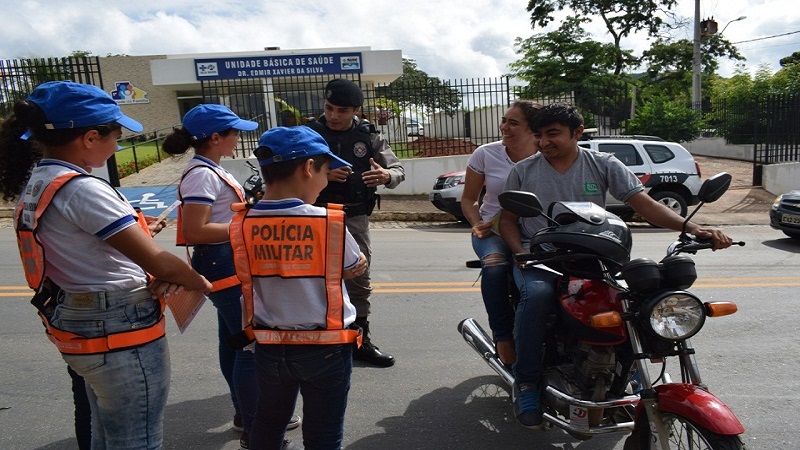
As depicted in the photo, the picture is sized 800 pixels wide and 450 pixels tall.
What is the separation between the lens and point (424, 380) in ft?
13.6

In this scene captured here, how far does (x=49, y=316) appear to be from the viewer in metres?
2.19

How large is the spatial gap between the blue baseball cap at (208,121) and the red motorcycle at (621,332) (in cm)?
147

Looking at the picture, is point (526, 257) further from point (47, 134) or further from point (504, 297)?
point (47, 134)

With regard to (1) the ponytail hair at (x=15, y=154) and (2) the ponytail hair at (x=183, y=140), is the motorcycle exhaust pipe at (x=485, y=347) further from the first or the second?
(1) the ponytail hair at (x=15, y=154)

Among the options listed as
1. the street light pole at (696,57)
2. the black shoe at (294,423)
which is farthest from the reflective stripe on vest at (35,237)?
the street light pole at (696,57)

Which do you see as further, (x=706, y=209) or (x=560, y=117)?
(x=706, y=209)

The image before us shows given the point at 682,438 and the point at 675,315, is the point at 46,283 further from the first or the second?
the point at 682,438

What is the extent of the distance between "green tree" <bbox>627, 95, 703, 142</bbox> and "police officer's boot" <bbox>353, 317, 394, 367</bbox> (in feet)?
64.1

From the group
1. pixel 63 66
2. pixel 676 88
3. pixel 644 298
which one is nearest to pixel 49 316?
pixel 644 298

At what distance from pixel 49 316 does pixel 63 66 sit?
44.0ft

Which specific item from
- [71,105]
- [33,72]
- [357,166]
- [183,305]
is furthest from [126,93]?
[71,105]

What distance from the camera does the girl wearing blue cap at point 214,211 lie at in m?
2.87

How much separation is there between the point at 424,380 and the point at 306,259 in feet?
7.13

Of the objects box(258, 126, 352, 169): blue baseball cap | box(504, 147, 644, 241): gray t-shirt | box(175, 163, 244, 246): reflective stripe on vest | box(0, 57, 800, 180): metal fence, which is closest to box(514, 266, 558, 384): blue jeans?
Answer: box(504, 147, 644, 241): gray t-shirt
